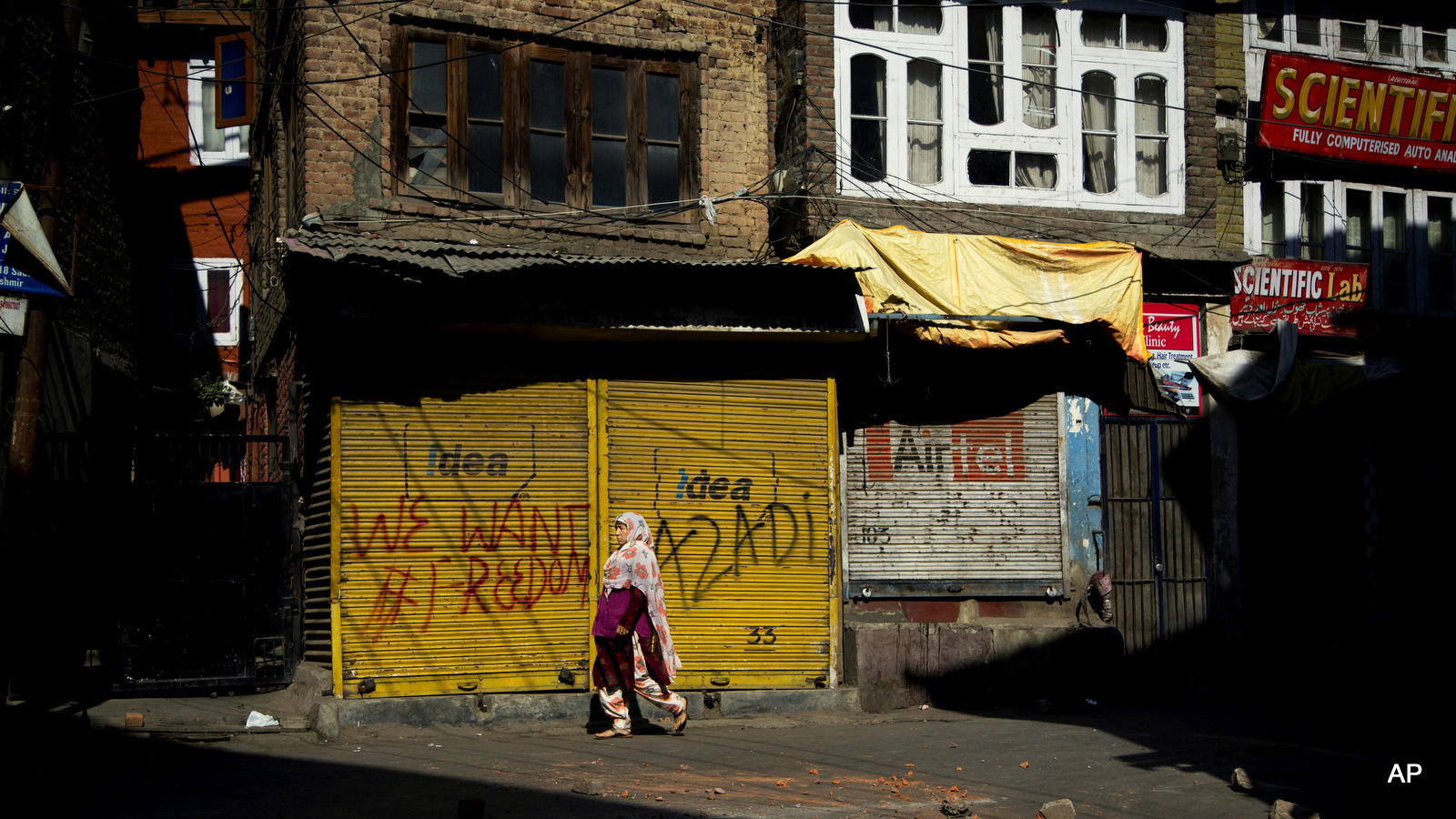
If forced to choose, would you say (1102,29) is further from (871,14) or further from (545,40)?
(545,40)

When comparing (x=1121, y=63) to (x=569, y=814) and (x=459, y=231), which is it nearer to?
(x=459, y=231)

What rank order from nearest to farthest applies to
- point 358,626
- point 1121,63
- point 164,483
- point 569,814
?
point 569,814, point 358,626, point 164,483, point 1121,63

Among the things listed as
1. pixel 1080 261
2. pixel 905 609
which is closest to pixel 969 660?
pixel 905 609

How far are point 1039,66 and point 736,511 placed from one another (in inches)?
222

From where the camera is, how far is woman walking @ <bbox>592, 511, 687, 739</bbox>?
26.7 ft

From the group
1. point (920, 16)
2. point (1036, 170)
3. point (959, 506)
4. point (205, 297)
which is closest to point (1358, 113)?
point (1036, 170)

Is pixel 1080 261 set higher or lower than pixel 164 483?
higher

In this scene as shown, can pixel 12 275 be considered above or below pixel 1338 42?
below

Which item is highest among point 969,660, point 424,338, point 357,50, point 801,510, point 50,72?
point 50,72

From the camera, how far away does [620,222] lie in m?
10.6

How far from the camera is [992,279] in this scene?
1049 cm

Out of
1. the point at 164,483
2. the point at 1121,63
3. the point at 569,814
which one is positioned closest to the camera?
the point at 569,814

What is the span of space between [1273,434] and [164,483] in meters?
11.2

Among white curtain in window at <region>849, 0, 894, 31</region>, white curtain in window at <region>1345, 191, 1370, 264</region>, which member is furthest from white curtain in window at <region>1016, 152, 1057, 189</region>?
white curtain in window at <region>1345, 191, 1370, 264</region>
